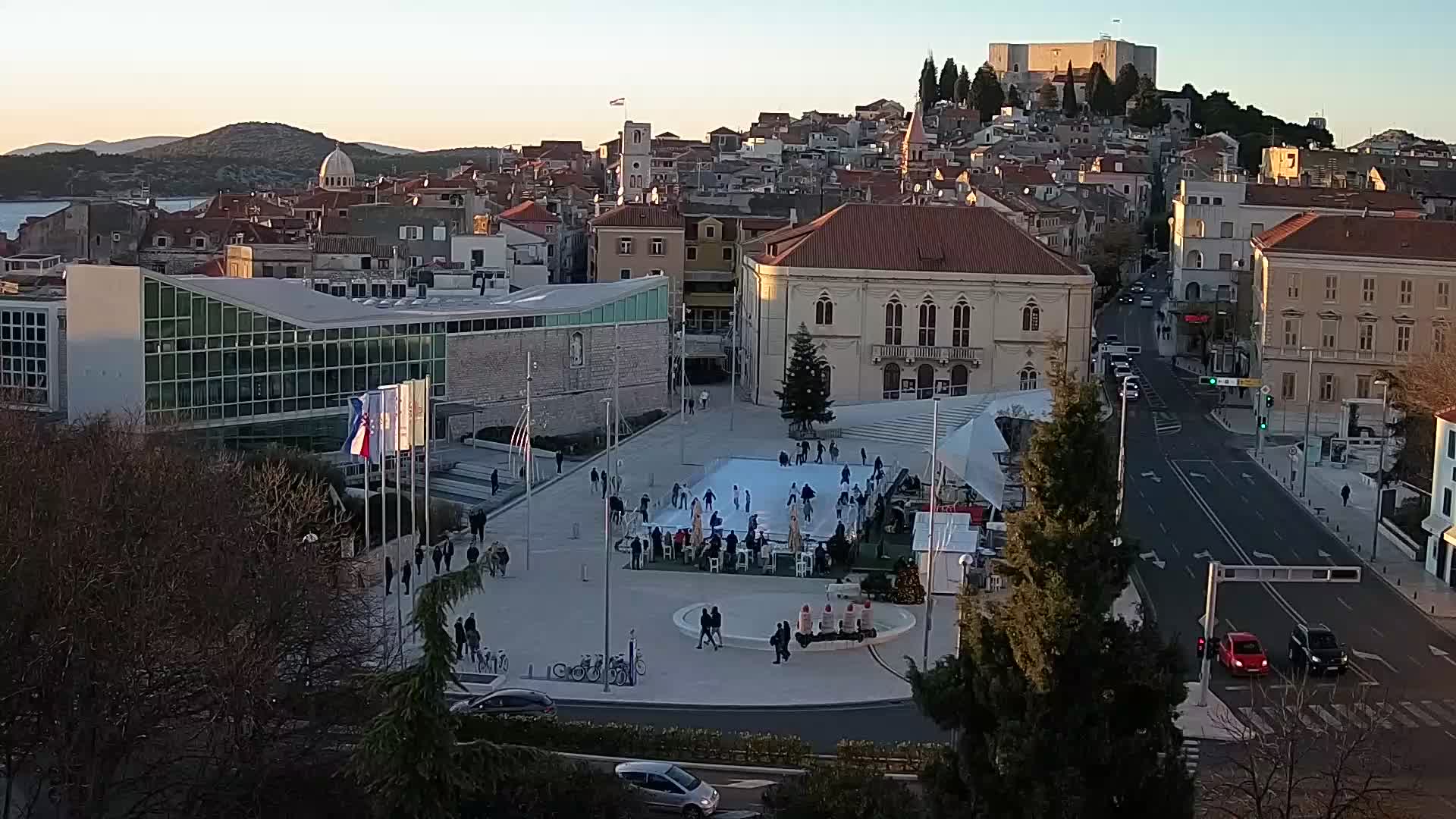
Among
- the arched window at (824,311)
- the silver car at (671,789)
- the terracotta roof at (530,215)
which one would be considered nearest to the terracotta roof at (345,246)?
the terracotta roof at (530,215)

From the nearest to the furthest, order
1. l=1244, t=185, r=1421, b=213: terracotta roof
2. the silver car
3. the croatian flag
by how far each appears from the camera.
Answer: the silver car, the croatian flag, l=1244, t=185, r=1421, b=213: terracotta roof

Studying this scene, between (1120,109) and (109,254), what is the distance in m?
103

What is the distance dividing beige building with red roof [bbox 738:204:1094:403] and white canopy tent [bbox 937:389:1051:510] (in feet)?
42.0

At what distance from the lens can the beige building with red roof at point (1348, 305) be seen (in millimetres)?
50094

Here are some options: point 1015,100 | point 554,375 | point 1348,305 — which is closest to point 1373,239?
point 1348,305

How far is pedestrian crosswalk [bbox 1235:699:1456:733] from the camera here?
20953mm

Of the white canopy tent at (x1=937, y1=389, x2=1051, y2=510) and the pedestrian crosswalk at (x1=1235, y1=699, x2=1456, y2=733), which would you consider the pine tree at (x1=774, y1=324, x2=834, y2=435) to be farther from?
the pedestrian crosswalk at (x1=1235, y1=699, x2=1456, y2=733)

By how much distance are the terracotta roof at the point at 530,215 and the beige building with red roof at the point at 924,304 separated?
22.9m

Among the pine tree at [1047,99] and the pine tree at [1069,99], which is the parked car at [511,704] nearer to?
the pine tree at [1069,99]

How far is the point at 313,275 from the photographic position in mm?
55656

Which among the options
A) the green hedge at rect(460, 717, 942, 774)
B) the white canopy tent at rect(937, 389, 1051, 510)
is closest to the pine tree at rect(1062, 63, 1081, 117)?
the white canopy tent at rect(937, 389, 1051, 510)

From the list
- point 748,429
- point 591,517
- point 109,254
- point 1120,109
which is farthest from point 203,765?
point 1120,109

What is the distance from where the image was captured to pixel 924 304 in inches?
2078

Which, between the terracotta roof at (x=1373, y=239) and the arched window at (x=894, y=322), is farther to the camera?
the arched window at (x=894, y=322)
